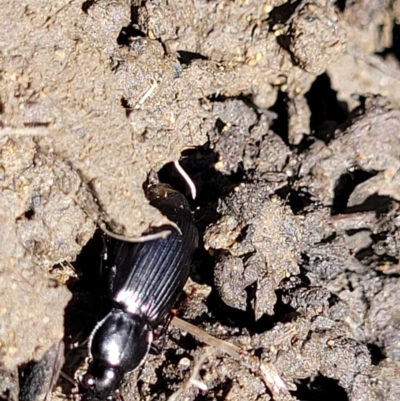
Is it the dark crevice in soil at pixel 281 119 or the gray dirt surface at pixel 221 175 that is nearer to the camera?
the gray dirt surface at pixel 221 175

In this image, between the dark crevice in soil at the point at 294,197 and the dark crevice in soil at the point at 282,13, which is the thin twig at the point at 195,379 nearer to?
the dark crevice in soil at the point at 294,197

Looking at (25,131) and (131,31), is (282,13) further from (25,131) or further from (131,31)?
(25,131)

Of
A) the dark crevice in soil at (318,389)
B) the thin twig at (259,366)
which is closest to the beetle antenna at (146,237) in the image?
the thin twig at (259,366)

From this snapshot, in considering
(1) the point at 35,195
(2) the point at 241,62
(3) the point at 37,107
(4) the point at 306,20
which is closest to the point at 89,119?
(3) the point at 37,107

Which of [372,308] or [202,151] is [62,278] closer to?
[202,151]

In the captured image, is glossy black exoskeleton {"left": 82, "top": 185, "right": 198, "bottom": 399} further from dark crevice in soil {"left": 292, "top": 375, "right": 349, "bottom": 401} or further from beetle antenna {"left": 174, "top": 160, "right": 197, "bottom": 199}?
dark crevice in soil {"left": 292, "top": 375, "right": 349, "bottom": 401}

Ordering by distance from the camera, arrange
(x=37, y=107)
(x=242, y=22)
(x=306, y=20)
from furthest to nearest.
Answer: (x=242, y=22) < (x=306, y=20) < (x=37, y=107)

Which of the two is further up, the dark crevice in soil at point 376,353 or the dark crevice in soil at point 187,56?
the dark crevice in soil at point 187,56
